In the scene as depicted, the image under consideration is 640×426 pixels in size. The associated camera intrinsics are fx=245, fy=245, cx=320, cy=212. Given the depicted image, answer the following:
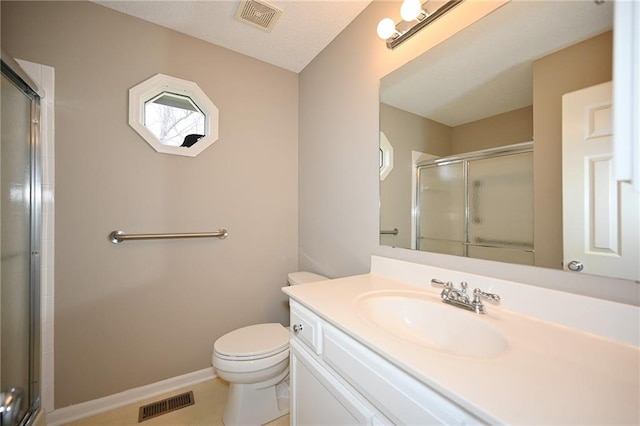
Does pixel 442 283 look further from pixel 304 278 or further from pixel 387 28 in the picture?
pixel 387 28

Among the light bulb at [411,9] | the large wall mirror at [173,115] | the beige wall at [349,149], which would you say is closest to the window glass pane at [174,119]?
the large wall mirror at [173,115]

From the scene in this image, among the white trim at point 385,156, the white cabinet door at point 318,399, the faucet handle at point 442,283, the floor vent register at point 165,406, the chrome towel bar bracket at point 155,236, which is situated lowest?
Answer: the floor vent register at point 165,406

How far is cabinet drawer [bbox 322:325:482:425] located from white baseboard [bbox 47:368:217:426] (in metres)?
1.38

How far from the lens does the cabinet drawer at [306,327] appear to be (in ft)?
2.88

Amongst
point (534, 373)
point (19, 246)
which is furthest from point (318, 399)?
point (19, 246)

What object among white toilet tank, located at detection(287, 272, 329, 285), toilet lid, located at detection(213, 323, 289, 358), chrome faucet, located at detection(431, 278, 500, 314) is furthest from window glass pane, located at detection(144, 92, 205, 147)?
chrome faucet, located at detection(431, 278, 500, 314)

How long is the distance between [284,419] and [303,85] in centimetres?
233

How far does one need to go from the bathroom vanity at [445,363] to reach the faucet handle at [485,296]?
0.03 metres

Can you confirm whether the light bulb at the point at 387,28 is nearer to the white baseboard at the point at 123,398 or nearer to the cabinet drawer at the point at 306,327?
the cabinet drawer at the point at 306,327

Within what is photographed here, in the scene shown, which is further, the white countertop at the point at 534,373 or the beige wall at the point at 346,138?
the beige wall at the point at 346,138

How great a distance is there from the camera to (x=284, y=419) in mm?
1386

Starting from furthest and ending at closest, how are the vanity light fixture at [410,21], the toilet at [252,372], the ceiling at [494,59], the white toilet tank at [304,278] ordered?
the white toilet tank at [304,278]
the toilet at [252,372]
the vanity light fixture at [410,21]
the ceiling at [494,59]

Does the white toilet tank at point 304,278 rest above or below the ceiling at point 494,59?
below

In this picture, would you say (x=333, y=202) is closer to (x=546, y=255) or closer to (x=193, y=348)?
(x=546, y=255)
